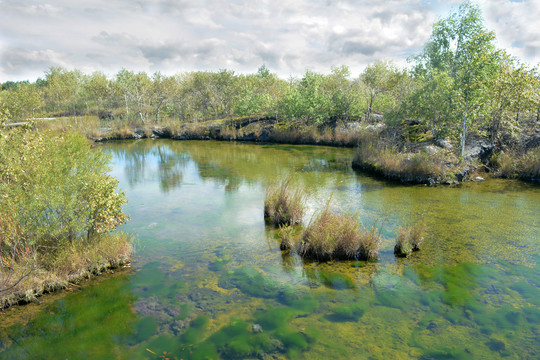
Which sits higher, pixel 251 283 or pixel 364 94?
pixel 364 94

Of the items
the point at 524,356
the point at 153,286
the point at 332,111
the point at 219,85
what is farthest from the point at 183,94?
the point at 524,356

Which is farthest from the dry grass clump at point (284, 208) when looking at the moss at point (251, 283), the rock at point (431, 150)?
the rock at point (431, 150)

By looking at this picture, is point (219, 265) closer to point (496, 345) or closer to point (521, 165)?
point (496, 345)

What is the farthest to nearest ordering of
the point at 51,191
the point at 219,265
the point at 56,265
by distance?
the point at 219,265 → the point at 56,265 → the point at 51,191

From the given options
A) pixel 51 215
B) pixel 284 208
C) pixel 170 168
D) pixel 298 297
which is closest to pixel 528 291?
pixel 298 297

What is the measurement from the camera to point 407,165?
1741cm

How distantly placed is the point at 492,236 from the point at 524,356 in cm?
577

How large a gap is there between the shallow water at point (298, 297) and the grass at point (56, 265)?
41 centimetres

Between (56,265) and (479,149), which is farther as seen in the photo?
(479,149)

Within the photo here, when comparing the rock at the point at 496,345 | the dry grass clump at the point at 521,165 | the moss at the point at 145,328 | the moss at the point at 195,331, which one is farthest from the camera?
the dry grass clump at the point at 521,165

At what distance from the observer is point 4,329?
6000 millimetres

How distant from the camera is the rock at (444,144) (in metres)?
18.7

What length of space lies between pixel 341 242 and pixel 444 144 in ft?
45.0

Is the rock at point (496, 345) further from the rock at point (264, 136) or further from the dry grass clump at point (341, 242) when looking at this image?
the rock at point (264, 136)
